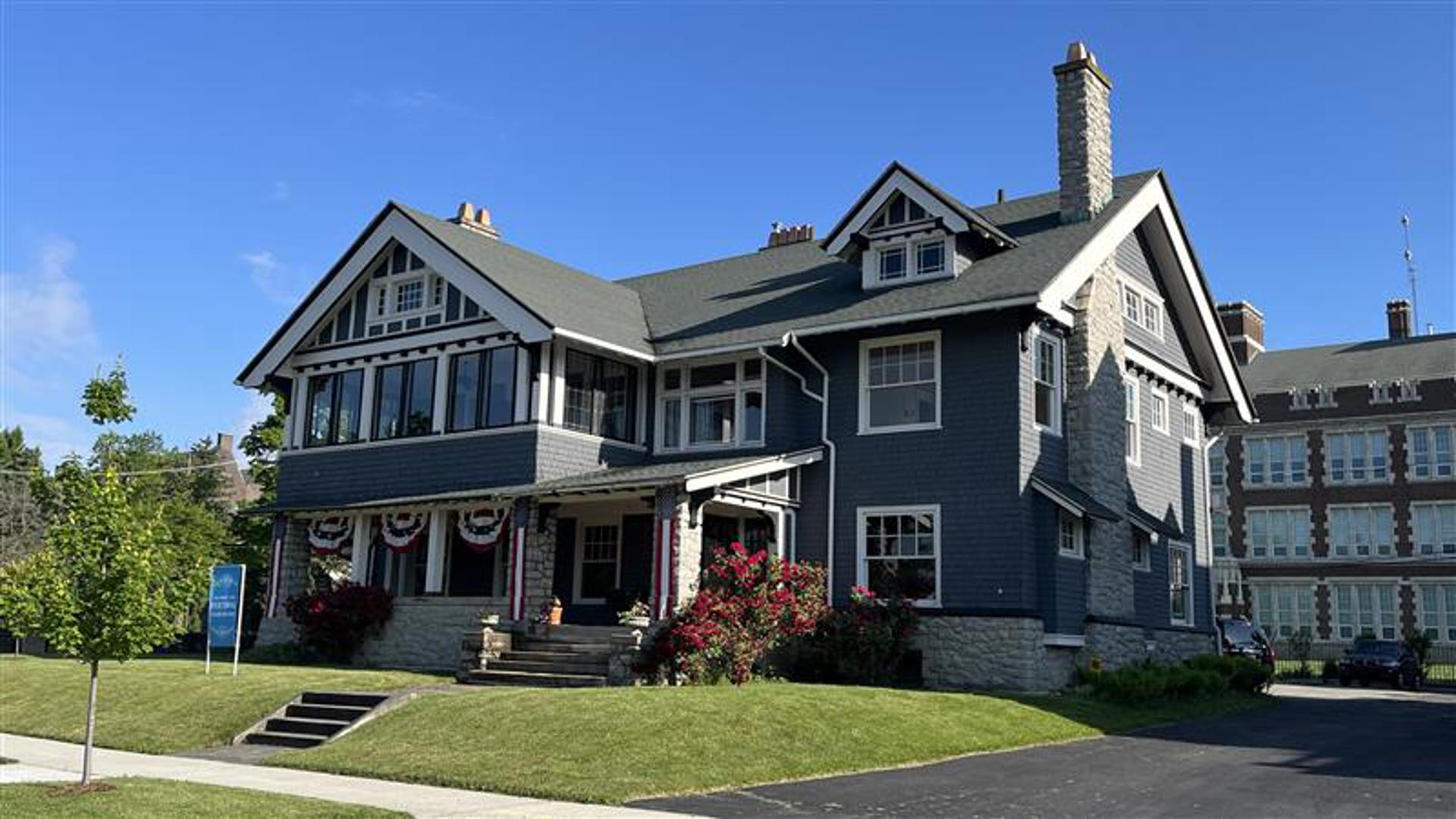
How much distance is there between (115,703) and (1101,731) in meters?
15.0

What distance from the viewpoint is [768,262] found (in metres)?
28.8

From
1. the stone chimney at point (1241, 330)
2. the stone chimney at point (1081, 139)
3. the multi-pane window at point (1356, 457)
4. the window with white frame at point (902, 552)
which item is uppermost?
the stone chimney at point (1241, 330)

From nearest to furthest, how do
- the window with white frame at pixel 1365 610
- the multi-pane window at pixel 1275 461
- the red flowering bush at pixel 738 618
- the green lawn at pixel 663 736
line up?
the green lawn at pixel 663 736 < the red flowering bush at pixel 738 618 < the window with white frame at pixel 1365 610 < the multi-pane window at pixel 1275 461

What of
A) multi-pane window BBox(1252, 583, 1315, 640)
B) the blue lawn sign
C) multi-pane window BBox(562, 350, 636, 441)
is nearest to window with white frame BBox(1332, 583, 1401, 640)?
multi-pane window BBox(1252, 583, 1315, 640)

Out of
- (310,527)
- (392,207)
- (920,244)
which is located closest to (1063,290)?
(920,244)

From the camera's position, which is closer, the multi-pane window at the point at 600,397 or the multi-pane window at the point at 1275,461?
the multi-pane window at the point at 600,397

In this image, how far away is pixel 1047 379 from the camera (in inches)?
880

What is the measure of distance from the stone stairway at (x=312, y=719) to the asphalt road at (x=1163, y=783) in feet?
22.3

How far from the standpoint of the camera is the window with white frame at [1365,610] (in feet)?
171

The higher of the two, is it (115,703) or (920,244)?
(920,244)

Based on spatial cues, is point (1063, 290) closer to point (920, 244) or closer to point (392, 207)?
point (920, 244)

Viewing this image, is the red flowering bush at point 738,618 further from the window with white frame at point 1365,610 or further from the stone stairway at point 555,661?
the window with white frame at point 1365,610

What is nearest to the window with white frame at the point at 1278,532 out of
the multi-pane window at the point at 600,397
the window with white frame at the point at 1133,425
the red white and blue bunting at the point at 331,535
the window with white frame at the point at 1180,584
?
the window with white frame at the point at 1180,584

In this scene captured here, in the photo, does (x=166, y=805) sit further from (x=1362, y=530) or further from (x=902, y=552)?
(x=1362, y=530)
